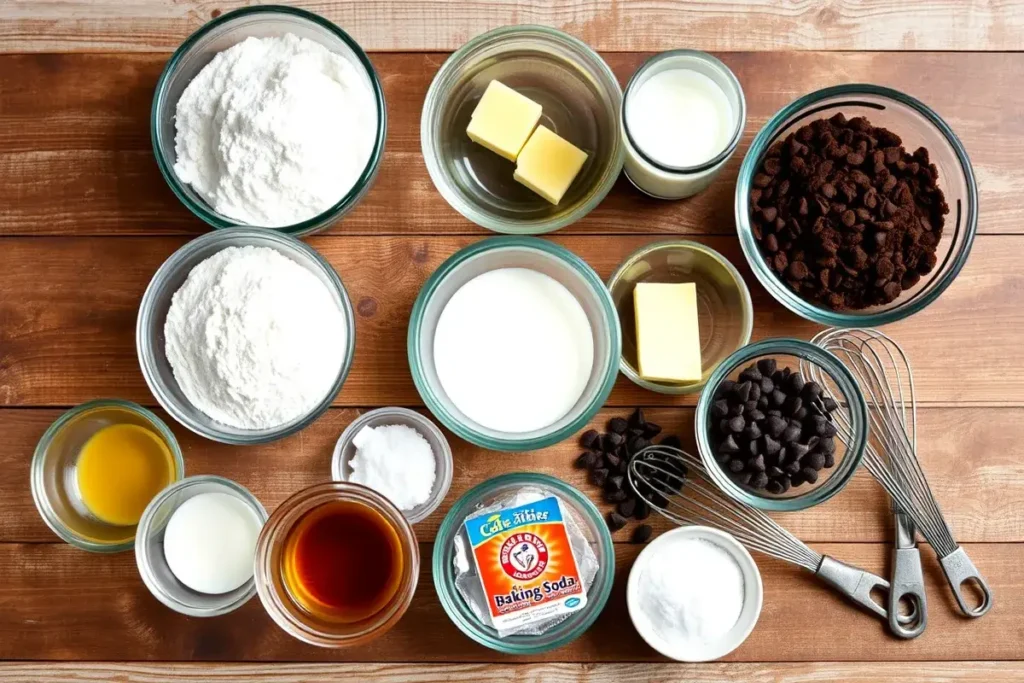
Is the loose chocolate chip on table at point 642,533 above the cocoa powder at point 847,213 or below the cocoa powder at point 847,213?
below

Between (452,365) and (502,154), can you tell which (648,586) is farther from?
(502,154)

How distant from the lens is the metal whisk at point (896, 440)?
1.18 meters

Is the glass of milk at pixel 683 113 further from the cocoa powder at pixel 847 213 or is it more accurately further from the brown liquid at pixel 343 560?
the brown liquid at pixel 343 560

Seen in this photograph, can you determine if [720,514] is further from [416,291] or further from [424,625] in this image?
[416,291]

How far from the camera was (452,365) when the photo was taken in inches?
44.4

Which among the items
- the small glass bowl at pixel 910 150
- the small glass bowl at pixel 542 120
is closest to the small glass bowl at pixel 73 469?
the small glass bowl at pixel 542 120

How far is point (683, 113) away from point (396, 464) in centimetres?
72

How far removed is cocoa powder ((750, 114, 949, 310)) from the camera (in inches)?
43.3

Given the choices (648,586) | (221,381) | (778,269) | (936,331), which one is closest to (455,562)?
(648,586)

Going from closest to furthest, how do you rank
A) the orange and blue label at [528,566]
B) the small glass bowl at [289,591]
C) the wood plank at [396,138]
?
the small glass bowl at [289,591], the orange and blue label at [528,566], the wood plank at [396,138]

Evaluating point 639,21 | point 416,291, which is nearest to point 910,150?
point 639,21

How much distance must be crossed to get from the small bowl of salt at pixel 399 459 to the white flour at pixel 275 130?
352 millimetres

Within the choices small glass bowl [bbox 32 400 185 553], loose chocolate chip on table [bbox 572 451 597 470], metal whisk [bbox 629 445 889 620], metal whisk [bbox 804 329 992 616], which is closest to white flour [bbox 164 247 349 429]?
small glass bowl [bbox 32 400 185 553]

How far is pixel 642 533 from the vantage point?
3.85 ft
